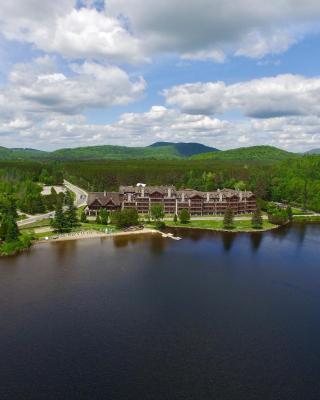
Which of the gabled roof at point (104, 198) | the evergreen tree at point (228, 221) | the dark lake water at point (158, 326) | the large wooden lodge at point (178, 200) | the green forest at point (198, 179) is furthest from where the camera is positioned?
the green forest at point (198, 179)

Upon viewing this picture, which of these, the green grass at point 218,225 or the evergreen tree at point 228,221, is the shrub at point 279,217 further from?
the evergreen tree at point 228,221

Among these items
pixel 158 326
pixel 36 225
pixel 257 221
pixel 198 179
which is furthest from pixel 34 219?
pixel 198 179

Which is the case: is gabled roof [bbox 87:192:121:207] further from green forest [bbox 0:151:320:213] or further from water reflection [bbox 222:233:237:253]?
water reflection [bbox 222:233:237:253]

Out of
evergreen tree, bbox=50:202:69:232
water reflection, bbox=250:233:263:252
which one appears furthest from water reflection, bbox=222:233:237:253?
evergreen tree, bbox=50:202:69:232

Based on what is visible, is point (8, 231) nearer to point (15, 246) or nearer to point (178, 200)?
point (15, 246)

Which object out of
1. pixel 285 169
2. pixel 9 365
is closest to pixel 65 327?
pixel 9 365

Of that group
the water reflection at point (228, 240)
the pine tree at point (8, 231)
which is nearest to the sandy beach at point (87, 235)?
the pine tree at point (8, 231)

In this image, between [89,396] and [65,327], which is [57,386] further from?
[65,327]

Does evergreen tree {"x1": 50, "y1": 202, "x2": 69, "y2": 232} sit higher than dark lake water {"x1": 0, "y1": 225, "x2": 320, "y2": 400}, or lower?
higher

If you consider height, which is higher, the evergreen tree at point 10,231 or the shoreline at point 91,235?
the evergreen tree at point 10,231
